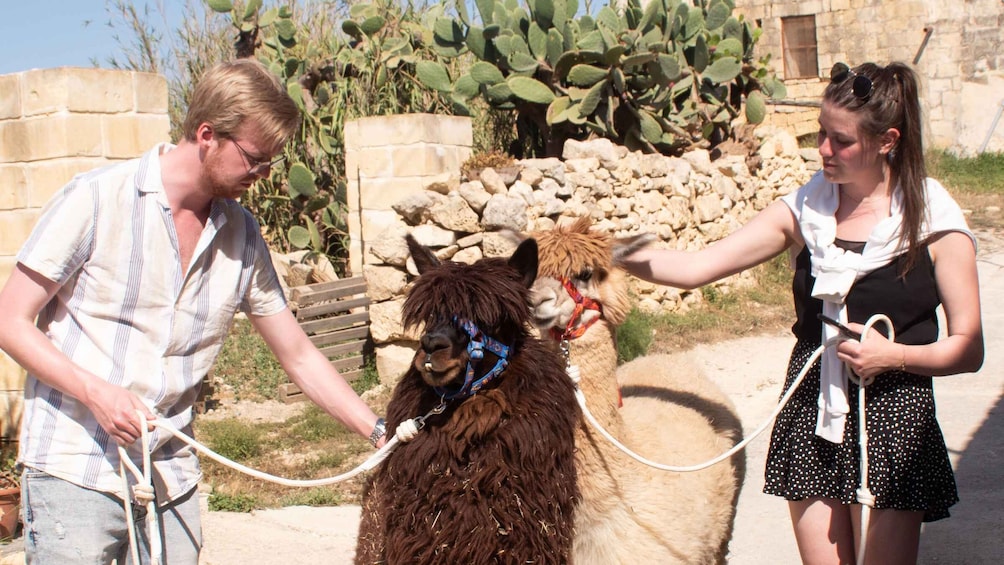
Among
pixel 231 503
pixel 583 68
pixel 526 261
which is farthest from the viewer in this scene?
pixel 583 68

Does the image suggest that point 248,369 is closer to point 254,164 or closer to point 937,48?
point 254,164

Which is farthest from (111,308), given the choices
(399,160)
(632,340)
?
(399,160)

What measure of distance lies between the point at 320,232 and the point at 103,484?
27.2ft

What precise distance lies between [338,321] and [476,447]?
5803 millimetres

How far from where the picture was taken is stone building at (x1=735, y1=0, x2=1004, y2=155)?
2072cm

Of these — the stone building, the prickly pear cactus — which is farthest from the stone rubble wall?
the stone building

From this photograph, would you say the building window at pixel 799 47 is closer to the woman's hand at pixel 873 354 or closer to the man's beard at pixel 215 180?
the woman's hand at pixel 873 354

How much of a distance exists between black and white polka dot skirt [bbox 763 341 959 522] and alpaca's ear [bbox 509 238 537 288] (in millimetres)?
988

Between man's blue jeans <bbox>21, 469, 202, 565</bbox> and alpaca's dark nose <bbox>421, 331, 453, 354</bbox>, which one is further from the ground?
alpaca's dark nose <bbox>421, 331, 453, 354</bbox>

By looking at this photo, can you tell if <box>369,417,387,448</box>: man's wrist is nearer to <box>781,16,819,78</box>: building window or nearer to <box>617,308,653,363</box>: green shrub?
<box>617,308,653,363</box>: green shrub

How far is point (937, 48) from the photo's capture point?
2094 centimetres

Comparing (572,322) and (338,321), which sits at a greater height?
(572,322)

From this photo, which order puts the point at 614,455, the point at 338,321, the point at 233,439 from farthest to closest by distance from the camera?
the point at 338,321
the point at 233,439
the point at 614,455

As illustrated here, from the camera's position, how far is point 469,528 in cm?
248
